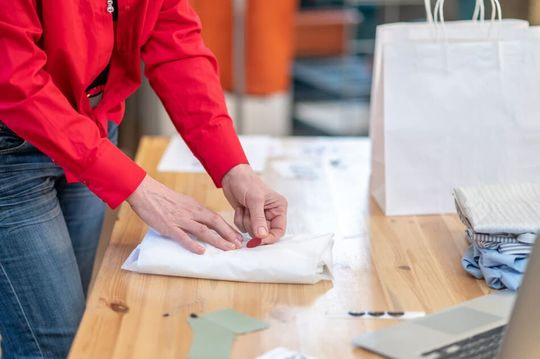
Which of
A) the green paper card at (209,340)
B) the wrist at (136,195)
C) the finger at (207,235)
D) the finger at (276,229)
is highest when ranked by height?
the wrist at (136,195)

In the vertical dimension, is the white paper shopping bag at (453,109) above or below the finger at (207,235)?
above

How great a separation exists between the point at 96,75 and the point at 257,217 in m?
0.40

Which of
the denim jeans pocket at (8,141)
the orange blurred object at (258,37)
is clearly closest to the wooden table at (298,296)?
the denim jeans pocket at (8,141)

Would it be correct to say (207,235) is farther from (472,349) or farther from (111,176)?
(472,349)

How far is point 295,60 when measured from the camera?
15.7 feet

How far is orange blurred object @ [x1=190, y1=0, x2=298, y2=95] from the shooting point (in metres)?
3.85

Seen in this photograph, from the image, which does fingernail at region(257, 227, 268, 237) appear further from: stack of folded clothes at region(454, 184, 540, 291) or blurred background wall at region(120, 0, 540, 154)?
blurred background wall at region(120, 0, 540, 154)

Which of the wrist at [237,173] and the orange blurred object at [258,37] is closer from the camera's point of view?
the wrist at [237,173]

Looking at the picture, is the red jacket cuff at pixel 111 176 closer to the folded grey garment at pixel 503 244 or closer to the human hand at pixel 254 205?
the human hand at pixel 254 205

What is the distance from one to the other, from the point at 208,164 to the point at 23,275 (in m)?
0.37

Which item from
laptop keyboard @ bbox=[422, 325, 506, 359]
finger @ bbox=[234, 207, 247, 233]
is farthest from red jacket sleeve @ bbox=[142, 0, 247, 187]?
laptop keyboard @ bbox=[422, 325, 506, 359]

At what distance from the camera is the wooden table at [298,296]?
3.86ft

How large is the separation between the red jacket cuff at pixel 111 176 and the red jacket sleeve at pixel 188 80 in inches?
8.7

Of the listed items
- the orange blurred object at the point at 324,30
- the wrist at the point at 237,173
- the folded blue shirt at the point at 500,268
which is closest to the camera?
the folded blue shirt at the point at 500,268
